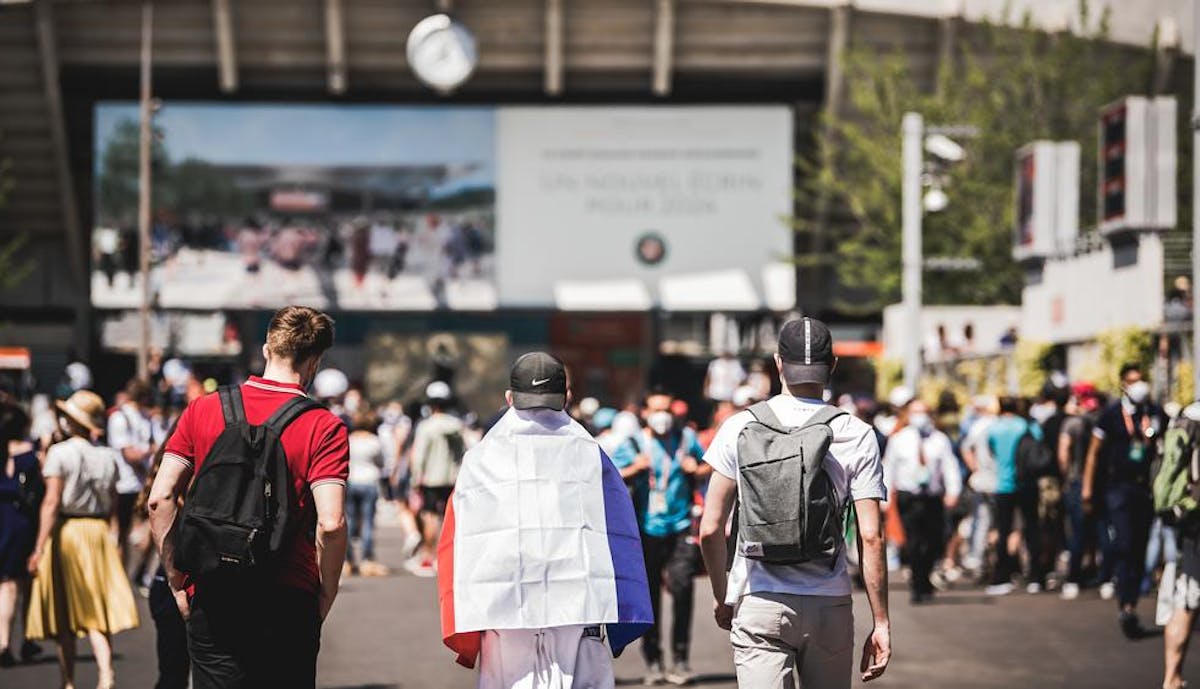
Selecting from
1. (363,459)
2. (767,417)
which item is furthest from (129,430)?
(767,417)

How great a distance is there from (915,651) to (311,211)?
105ft

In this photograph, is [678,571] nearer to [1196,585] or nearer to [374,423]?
[1196,585]

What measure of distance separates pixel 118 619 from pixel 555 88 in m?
31.5

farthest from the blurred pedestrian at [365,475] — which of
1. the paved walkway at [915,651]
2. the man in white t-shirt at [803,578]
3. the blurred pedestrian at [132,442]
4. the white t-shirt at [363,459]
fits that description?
the man in white t-shirt at [803,578]

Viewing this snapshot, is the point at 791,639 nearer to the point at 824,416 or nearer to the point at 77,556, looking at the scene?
the point at 824,416

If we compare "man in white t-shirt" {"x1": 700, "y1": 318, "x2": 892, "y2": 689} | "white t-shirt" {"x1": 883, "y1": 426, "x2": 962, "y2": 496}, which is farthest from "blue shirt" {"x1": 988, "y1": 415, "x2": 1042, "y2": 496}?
"man in white t-shirt" {"x1": 700, "y1": 318, "x2": 892, "y2": 689}

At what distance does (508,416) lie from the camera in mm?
6484

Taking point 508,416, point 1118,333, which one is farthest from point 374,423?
point 508,416

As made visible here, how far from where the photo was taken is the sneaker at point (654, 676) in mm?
11812

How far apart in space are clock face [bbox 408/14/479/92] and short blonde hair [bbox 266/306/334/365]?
108 feet

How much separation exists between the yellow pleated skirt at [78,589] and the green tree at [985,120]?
27.7m

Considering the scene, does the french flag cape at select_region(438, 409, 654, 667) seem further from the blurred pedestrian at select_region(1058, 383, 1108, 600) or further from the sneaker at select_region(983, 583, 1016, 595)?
the sneaker at select_region(983, 583, 1016, 595)

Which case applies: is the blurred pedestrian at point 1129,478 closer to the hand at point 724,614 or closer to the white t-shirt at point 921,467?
the white t-shirt at point 921,467

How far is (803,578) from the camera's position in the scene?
642 centimetres
